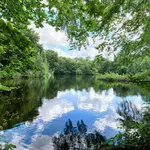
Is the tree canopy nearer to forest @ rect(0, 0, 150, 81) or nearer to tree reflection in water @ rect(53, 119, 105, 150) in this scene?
forest @ rect(0, 0, 150, 81)

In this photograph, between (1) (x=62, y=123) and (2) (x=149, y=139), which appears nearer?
(2) (x=149, y=139)

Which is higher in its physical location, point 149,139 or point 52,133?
point 149,139

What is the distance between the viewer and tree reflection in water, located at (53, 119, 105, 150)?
562cm

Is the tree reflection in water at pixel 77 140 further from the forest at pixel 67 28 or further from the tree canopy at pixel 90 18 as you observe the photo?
the tree canopy at pixel 90 18

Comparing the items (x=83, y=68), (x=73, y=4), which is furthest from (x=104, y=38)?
(x=83, y=68)

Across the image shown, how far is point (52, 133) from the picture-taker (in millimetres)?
7188

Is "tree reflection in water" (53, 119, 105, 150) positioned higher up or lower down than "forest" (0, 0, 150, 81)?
lower down

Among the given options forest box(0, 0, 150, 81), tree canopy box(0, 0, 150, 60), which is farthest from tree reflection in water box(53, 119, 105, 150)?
tree canopy box(0, 0, 150, 60)

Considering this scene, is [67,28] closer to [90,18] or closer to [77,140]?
[90,18]

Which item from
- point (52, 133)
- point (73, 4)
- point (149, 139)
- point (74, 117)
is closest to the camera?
point (73, 4)

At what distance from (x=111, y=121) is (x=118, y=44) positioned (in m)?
3.96

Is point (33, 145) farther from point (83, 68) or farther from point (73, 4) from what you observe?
point (83, 68)

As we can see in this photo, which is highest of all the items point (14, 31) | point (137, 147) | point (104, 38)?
point (104, 38)

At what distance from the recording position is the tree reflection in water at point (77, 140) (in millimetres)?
5625
